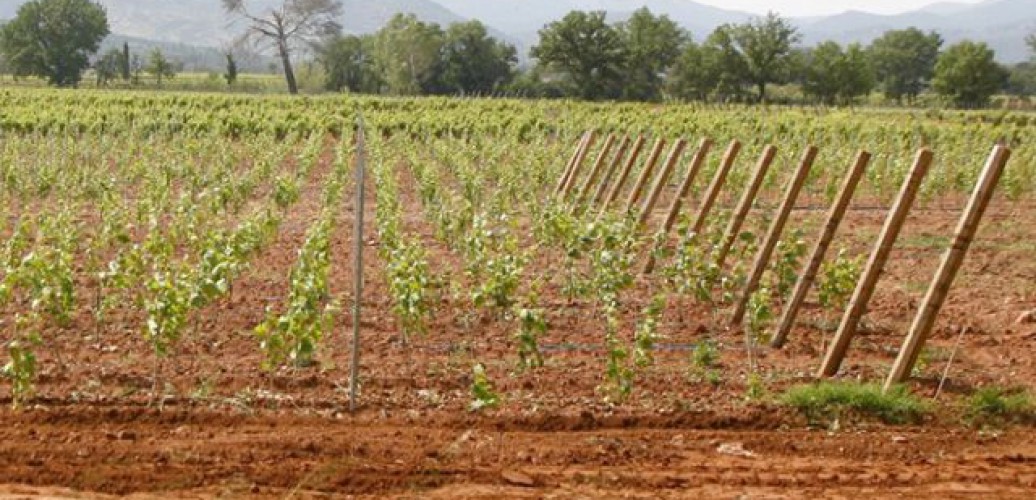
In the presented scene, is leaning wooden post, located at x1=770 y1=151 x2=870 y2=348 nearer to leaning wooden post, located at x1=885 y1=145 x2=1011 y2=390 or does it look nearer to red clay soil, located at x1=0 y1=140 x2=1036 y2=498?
red clay soil, located at x1=0 y1=140 x2=1036 y2=498

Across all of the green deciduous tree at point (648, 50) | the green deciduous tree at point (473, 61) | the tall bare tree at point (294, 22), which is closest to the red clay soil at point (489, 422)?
the green deciduous tree at point (648, 50)

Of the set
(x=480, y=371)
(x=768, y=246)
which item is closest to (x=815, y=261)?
(x=768, y=246)

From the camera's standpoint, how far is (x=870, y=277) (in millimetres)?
7895

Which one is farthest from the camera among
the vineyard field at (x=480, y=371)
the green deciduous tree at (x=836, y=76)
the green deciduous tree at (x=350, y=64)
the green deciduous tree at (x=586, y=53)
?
the green deciduous tree at (x=350, y=64)

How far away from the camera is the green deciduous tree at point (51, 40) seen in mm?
69375

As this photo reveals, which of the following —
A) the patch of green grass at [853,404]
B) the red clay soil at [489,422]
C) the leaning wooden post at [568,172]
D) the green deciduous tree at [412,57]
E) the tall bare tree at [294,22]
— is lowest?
the red clay soil at [489,422]

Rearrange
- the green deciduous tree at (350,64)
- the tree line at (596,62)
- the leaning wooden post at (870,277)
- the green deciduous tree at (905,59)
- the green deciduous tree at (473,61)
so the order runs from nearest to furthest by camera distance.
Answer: the leaning wooden post at (870,277) < the tree line at (596,62) < the green deciduous tree at (473,61) < the green deciduous tree at (350,64) < the green deciduous tree at (905,59)

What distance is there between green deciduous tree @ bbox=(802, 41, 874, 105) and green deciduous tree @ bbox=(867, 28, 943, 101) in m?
21.3

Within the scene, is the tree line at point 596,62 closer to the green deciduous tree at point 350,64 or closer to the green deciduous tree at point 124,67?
the green deciduous tree at point 350,64

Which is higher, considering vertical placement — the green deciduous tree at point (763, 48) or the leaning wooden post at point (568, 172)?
the green deciduous tree at point (763, 48)

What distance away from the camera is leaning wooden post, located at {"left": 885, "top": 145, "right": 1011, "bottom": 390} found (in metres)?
7.38

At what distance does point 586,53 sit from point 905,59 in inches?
1407

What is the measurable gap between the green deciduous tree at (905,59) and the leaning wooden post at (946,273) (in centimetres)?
7661

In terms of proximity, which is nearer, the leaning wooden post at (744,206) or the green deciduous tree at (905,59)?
the leaning wooden post at (744,206)
